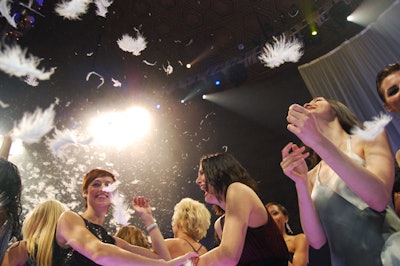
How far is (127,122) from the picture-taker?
27.8ft

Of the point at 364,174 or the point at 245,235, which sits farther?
the point at 245,235

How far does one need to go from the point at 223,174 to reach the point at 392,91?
1253 millimetres

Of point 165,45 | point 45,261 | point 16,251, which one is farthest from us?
point 165,45

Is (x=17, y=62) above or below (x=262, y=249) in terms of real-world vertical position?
above

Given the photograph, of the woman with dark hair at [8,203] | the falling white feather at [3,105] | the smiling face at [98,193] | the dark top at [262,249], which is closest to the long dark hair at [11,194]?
the woman with dark hair at [8,203]

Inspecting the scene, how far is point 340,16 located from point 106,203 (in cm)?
649

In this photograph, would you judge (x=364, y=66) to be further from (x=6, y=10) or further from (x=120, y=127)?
(x=6, y=10)

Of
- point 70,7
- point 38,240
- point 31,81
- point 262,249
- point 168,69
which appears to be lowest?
point 262,249

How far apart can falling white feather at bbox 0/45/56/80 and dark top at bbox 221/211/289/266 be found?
4.86 m

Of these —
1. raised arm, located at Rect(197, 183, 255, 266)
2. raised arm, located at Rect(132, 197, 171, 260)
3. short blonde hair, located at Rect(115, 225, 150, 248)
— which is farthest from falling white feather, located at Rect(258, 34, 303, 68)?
raised arm, located at Rect(197, 183, 255, 266)

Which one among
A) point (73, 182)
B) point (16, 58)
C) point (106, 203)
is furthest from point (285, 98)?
point (106, 203)

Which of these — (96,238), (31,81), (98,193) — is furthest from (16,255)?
(31,81)

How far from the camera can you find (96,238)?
2508 millimetres

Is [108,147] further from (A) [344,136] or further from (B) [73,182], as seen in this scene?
(A) [344,136]
